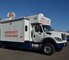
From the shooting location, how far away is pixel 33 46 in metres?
15.7

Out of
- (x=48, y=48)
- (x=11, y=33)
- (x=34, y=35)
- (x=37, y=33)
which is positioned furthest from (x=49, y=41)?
(x=11, y=33)

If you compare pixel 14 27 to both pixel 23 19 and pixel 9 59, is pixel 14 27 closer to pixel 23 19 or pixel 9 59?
pixel 23 19

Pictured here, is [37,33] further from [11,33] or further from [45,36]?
[11,33]

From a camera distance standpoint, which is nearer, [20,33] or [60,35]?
[60,35]

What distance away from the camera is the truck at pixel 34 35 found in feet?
47.5

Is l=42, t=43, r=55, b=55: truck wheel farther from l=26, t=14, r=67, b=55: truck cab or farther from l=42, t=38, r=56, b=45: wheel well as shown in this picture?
l=42, t=38, r=56, b=45: wheel well

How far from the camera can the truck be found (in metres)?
14.5

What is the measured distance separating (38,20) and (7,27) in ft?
13.4

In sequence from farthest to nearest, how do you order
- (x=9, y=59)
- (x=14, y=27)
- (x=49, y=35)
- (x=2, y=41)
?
(x=2, y=41), (x=14, y=27), (x=49, y=35), (x=9, y=59)

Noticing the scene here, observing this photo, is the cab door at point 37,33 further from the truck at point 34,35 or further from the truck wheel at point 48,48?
the truck wheel at point 48,48

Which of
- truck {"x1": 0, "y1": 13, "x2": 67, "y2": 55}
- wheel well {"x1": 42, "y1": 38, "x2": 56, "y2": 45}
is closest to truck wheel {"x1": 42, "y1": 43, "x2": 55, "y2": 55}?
truck {"x1": 0, "y1": 13, "x2": 67, "y2": 55}

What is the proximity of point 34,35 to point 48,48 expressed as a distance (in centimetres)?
215

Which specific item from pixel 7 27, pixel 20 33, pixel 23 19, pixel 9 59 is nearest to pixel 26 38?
A: pixel 20 33

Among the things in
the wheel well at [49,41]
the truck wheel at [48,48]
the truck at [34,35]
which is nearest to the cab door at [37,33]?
the truck at [34,35]
